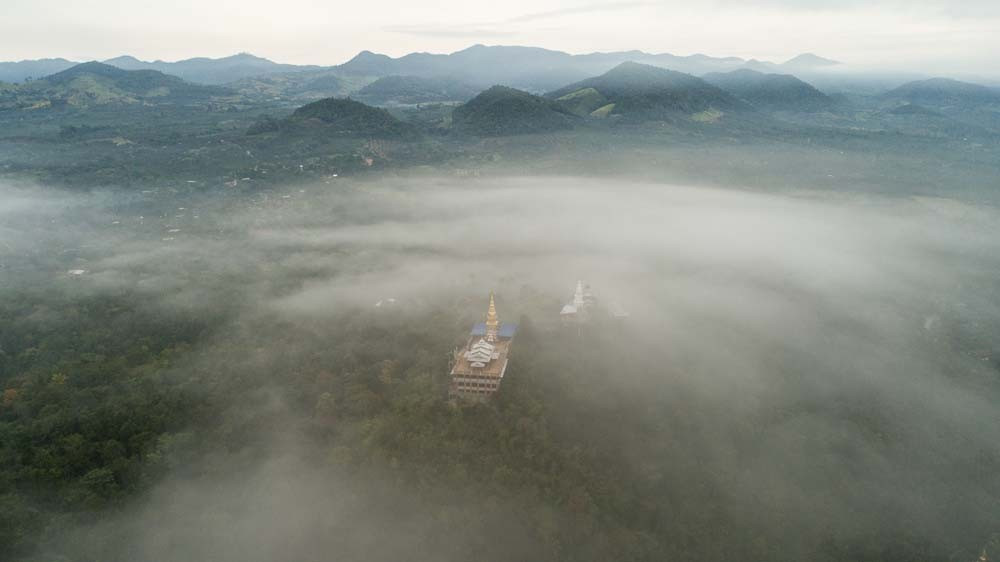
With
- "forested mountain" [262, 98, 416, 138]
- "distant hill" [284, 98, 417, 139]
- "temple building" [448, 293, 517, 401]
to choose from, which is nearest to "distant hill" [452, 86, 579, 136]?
"distant hill" [284, 98, 417, 139]

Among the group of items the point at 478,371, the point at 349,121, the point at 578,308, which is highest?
the point at 349,121

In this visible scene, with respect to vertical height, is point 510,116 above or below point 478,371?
above

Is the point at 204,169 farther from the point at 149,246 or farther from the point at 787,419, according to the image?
the point at 787,419

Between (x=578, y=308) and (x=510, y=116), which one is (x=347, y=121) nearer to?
(x=510, y=116)

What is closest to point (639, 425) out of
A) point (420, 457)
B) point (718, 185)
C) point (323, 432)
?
point (420, 457)

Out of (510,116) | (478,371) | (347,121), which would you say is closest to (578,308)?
(478,371)

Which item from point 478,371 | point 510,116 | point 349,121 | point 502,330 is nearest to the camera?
point 478,371

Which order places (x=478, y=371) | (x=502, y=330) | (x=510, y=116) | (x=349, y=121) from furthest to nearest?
(x=510, y=116) → (x=349, y=121) → (x=502, y=330) → (x=478, y=371)

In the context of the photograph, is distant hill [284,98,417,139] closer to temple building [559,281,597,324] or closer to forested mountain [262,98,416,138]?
forested mountain [262,98,416,138]
